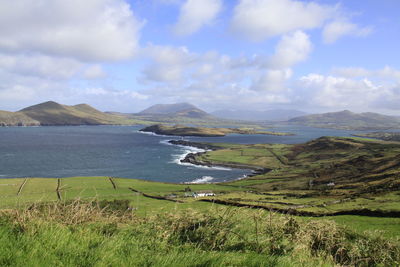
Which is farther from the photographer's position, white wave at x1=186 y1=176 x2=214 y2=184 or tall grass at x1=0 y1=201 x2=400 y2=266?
white wave at x1=186 y1=176 x2=214 y2=184

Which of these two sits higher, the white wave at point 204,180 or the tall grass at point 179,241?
the tall grass at point 179,241

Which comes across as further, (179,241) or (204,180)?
(204,180)

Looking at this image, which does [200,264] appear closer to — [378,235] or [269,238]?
[269,238]

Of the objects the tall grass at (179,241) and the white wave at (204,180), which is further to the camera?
the white wave at (204,180)

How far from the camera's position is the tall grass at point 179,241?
6.68 metres

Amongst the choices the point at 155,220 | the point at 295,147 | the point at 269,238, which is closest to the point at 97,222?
the point at 155,220

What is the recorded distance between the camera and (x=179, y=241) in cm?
873

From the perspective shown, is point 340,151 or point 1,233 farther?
point 340,151

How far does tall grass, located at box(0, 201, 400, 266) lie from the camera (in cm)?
668

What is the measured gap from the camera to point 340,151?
134375 mm

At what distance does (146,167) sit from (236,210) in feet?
355

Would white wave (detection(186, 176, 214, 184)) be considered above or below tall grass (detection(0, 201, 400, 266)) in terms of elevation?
below

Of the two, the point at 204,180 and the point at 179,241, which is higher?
the point at 179,241

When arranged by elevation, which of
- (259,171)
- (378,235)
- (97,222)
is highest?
(97,222)
